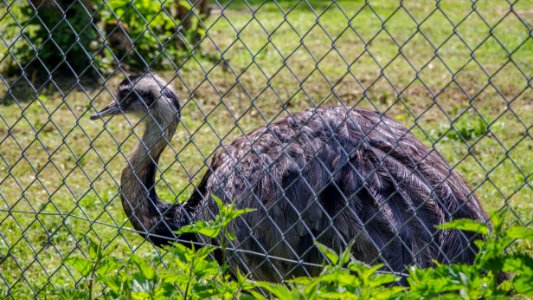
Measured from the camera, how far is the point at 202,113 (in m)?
4.50

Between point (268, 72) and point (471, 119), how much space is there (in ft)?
7.86

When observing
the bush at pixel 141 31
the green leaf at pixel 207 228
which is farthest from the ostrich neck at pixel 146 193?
the bush at pixel 141 31

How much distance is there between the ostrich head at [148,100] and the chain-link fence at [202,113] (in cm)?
16

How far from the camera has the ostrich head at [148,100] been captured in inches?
185

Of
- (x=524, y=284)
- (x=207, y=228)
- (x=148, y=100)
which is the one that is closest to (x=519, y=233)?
(x=524, y=284)

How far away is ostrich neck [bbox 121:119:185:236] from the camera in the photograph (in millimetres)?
4527

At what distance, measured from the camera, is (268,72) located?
29.5 ft

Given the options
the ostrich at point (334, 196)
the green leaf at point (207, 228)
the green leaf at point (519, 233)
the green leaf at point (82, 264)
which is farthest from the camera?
the ostrich at point (334, 196)

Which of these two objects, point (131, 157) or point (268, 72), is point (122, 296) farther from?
point (268, 72)

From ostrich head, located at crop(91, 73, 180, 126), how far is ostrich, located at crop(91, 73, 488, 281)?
29 cm

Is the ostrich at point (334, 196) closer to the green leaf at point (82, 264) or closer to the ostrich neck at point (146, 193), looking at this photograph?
the ostrich neck at point (146, 193)

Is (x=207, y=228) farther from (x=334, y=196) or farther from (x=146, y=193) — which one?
(x=146, y=193)

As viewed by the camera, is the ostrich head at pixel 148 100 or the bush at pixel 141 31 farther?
the bush at pixel 141 31

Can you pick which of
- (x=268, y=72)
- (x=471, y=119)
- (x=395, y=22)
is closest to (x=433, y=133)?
(x=471, y=119)
